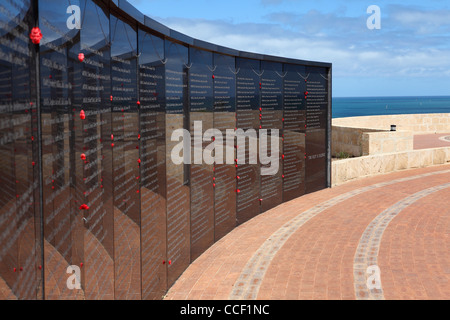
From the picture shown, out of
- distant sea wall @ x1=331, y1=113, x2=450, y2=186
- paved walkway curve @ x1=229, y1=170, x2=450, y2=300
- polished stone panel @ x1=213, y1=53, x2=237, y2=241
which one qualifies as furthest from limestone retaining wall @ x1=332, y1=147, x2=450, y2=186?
polished stone panel @ x1=213, y1=53, x2=237, y2=241

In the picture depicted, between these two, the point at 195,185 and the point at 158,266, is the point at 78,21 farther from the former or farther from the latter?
the point at 195,185

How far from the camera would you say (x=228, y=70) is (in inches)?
389

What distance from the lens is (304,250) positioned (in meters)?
8.92

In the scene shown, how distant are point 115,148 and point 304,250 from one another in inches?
181

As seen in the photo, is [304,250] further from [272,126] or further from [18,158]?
[18,158]

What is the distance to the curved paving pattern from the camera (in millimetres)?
7164

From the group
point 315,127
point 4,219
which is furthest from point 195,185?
point 315,127

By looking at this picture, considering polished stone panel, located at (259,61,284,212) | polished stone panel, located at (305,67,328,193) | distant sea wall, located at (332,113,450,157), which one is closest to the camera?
polished stone panel, located at (259,61,284,212)

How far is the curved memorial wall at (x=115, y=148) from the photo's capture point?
3.38m

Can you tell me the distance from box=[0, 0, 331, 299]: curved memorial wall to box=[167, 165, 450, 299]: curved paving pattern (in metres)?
0.43

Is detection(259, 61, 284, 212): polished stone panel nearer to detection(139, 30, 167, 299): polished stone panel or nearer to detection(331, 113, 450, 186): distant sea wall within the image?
detection(331, 113, 450, 186): distant sea wall

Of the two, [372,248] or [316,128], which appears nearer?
[372,248]

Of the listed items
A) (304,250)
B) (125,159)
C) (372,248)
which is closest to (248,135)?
(304,250)

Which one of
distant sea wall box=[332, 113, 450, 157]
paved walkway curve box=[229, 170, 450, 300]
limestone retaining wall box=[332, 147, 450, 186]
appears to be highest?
distant sea wall box=[332, 113, 450, 157]
